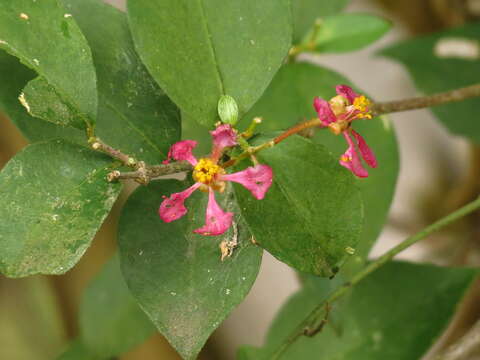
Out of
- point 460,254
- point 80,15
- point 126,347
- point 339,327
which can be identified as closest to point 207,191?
point 80,15

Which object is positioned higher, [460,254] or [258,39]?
[258,39]

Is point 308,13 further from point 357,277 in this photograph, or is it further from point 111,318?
point 111,318

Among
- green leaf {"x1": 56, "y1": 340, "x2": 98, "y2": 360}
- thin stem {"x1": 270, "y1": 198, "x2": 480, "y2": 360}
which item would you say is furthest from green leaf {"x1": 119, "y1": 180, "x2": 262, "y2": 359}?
green leaf {"x1": 56, "y1": 340, "x2": 98, "y2": 360}

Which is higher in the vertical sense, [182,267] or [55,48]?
[55,48]

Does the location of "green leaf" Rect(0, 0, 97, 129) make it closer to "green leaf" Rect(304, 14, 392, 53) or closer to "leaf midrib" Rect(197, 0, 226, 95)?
"leaf midrib" Rect(197, 0, 226, 95)

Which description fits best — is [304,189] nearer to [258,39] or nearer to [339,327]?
[258,39]

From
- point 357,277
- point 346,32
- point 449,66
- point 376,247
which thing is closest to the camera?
point 357,277

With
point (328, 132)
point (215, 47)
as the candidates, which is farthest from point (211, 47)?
point (328, 132)
